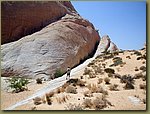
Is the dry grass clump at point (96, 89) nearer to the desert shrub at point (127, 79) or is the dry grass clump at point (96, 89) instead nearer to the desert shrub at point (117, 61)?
the desert shrub at point (127, 79)

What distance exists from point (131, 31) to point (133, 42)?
19 cm

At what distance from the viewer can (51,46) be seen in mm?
8977

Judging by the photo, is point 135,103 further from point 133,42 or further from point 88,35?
point 88,35

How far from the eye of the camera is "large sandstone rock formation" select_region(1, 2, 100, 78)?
25.5 ft

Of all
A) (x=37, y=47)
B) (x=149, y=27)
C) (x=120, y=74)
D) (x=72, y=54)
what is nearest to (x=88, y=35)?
(x=72, y=54)

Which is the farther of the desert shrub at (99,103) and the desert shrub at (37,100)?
the desert shrub at (37,100)

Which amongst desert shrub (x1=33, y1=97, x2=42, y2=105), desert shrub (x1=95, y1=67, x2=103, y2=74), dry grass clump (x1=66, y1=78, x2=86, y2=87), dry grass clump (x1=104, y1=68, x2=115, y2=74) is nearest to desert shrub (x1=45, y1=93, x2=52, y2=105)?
desert shrub (x1=33, y1=97, x2=42, y2=105)

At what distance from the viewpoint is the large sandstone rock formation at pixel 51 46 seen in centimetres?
779

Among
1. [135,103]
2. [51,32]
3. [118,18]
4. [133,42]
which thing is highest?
[51,32]

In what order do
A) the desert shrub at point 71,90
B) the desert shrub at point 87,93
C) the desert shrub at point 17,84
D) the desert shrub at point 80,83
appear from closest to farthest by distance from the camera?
the desert shrub at point 87,93 < the desert shrub at point 71,90 < the desert shrub at point 80,83 < the desert shrub at point 17,84

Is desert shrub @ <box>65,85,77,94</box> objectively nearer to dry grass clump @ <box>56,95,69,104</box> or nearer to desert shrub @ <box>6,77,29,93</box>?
dry grass clump @ <box>56,95,69,104</box>

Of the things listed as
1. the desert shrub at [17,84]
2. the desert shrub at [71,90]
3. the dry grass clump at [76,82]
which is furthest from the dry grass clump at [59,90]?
the desert shrub at [17,84]

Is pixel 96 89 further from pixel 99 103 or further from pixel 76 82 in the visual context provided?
pixel 76 82

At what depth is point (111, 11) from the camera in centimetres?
517
